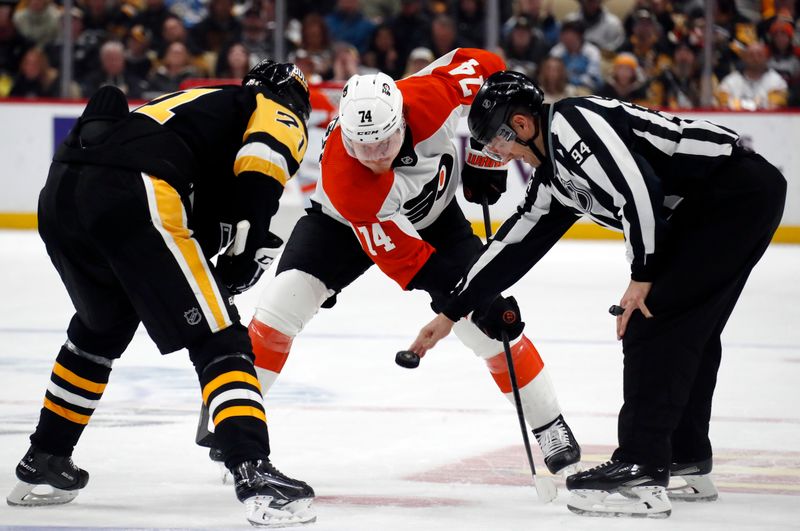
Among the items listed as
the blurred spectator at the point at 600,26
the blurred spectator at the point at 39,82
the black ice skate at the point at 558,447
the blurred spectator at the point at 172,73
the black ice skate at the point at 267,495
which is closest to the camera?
the black ice skate at the point at 267,495

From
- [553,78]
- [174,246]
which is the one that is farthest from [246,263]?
[553,78]

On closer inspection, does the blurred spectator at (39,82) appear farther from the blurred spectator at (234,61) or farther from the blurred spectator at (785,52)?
the blurred spectator at (785,52)

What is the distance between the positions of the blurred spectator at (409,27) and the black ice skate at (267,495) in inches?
303

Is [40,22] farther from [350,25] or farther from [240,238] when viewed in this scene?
[240,238]

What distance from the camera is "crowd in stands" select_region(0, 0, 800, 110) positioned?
9.81m

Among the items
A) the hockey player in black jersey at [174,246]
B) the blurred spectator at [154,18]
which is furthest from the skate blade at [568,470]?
the blurred spectator at [154,18]

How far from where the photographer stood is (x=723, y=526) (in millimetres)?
3025

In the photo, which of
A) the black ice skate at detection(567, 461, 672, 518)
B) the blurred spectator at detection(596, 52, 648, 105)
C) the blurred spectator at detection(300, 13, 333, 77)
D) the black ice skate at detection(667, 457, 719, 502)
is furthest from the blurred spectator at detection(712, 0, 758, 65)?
the black ice skate at detection(567, 461, 672, 518)

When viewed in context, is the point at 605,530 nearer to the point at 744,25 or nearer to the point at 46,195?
the point at 46,195

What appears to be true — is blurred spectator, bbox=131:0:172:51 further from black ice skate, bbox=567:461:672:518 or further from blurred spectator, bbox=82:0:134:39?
black ice skate, bbox=567:461:672:518

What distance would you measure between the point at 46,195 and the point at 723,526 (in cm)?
177

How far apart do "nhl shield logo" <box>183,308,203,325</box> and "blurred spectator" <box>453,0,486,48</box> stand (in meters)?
7.19

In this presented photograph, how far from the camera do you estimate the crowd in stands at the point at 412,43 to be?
9.81 meters

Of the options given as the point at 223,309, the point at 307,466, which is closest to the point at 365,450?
the point at 307,466
